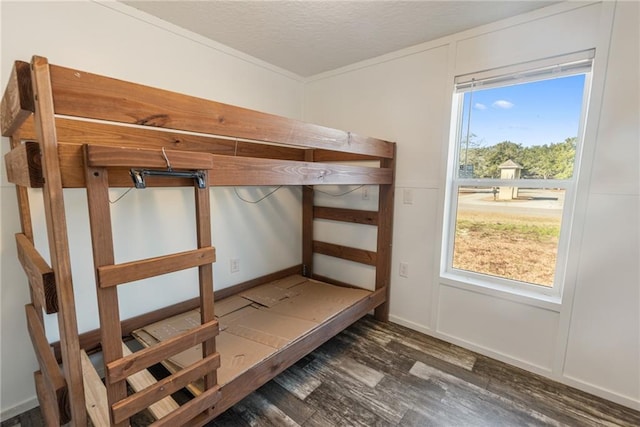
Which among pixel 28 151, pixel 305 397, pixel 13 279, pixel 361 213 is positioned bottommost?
pixel 305 397

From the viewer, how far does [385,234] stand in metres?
2.40

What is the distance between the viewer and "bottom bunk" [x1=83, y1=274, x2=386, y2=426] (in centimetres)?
134

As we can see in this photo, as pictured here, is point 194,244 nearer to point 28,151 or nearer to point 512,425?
point 28,151

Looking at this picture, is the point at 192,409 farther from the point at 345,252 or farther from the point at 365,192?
the point at 365,192

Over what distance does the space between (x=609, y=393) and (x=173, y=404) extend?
91.9 inches

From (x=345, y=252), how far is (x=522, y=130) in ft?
5.39

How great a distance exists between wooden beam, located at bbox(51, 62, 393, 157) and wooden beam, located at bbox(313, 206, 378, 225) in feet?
3.90

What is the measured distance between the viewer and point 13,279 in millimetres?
1482

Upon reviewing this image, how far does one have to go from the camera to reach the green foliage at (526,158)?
5.69 ft

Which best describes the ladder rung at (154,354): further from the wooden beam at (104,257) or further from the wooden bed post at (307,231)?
the wooden bed post at (307,231)

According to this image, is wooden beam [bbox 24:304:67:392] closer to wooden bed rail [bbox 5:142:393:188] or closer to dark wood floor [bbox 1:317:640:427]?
dark wood floor [bbox 1:317:640:427]

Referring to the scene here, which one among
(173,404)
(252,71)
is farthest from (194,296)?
(252,71)

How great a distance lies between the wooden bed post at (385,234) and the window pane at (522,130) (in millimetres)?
528

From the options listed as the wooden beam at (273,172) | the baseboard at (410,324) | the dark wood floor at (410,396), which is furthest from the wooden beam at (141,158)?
the baseboard at (410,324)
